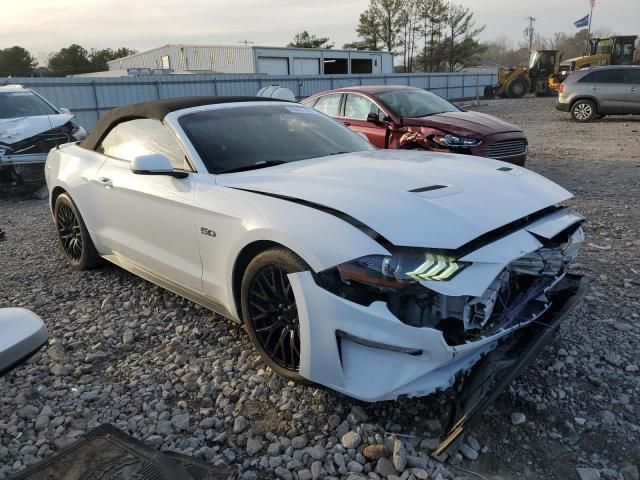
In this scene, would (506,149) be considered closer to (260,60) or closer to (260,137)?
(260,137)

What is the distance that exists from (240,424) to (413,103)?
6.75 metres

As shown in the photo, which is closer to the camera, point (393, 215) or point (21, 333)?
point (21, 333)

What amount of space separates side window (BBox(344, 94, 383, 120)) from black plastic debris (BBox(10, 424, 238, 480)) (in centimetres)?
666

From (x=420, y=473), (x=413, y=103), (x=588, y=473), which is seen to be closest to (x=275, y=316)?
(x=420, y=473)

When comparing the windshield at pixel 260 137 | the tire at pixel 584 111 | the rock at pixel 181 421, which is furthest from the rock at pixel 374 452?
the tire at pixel 584 111

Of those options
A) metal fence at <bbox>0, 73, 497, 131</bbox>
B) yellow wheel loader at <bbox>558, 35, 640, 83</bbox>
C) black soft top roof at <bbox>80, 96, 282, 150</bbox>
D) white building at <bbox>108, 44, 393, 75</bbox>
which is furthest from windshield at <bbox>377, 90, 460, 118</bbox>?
white building at <bbox>108, 44, 393, 75</bbox>

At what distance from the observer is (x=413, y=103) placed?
8367mm

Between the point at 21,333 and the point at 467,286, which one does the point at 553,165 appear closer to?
the point at 467,286

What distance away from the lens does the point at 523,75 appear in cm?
3162

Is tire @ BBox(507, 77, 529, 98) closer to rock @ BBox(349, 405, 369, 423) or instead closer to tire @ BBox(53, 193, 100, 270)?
tire @ BBox(53, 193, 100, 270)

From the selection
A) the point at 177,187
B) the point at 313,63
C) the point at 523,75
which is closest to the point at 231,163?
the point at 177,187

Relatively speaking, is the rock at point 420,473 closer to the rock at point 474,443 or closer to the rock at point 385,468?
the rock at point 385,468

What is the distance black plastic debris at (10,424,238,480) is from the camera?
2094 millimetres

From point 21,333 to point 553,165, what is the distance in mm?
9950
